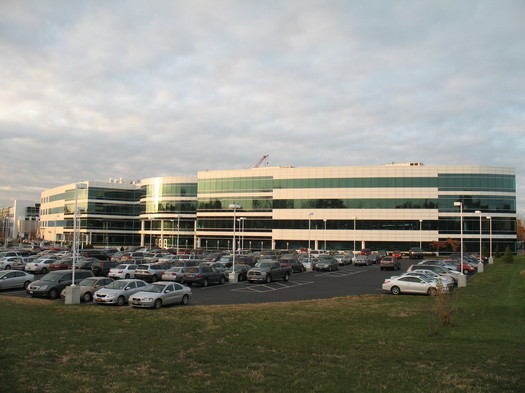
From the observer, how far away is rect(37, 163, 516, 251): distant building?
3410 inches

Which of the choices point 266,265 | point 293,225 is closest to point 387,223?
point 293,225

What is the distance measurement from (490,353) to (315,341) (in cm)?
508

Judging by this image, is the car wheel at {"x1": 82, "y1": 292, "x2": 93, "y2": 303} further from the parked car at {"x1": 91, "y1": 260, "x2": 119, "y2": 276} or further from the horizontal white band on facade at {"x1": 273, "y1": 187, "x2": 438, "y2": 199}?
→ the horizontal white band on facade at {"x1": 273, "y1": 187, "x2": 438, "y2": 199}

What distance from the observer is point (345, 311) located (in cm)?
2098

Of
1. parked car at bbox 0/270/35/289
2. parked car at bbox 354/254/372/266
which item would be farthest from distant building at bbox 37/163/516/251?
parked car at bbox 0/270/35/289

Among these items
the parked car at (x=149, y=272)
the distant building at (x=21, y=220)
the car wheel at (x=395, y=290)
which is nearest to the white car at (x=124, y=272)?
the parked car at (x=149, y=272)

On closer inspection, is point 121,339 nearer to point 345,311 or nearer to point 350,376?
point 350,376

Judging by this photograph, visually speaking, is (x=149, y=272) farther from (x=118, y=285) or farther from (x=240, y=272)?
(x=118, y=285)

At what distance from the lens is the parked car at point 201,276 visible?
3384 centimetres

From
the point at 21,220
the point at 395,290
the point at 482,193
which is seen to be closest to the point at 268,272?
the point at 395,290

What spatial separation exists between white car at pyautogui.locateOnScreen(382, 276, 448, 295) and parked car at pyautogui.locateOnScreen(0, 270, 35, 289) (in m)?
24.9

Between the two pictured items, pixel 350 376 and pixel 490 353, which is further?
pixel 490 353

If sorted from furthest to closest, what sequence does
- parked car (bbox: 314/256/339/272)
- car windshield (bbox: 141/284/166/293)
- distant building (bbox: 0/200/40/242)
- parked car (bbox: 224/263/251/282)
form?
distant building (bbox: 0/200/40/242) < parked car (bbox: 314/256/339/272) < parked car (bbox: 224/263/251/282) < car windshield (bbox: 141/284/166/293)

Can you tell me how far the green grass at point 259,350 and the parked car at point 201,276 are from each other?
488 inches
